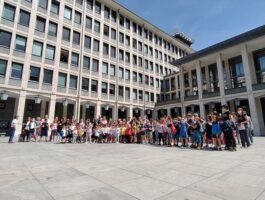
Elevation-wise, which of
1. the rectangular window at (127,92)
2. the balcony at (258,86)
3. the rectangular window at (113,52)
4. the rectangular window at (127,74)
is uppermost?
the rectangular window at (113,52)

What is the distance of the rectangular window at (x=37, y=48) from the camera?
23.6 m

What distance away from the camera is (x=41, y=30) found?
80.8 feet

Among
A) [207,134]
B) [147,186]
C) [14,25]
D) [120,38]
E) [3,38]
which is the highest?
[120,38]

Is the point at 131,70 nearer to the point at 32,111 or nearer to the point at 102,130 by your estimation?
the point at 32,111

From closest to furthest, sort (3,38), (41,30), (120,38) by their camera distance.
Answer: (3,38), (41,30), (120,38)

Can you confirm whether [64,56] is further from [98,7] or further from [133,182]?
[133,182]

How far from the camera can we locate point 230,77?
93.7 ft

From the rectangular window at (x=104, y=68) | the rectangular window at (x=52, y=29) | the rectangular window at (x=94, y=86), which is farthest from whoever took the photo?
the rectangular window at (x=104, y=68)

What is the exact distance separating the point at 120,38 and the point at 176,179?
33.1 meters

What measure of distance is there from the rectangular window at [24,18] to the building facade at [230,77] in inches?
961

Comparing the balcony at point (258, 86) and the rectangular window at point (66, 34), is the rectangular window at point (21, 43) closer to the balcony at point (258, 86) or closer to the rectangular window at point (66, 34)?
the rectangular window at point (66, 34)

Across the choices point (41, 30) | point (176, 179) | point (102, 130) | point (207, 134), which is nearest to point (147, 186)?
point (176, 179)

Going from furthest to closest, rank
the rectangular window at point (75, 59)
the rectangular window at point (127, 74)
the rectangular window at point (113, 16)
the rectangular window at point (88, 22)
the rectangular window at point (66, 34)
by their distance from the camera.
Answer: the rectangular window at point (127, 74)
the rectangular window at point (113, 16)
the rectangular window at point (88, 22)
the rectangular window at point (75, 59)
the rectangular window at point (66, 34)

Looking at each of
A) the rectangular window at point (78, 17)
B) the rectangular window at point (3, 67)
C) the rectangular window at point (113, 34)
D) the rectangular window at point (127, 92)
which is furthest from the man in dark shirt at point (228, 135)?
the rectangular window at point (113, 34)
